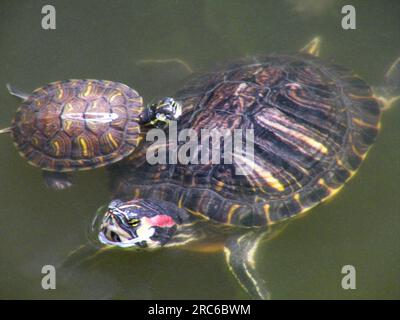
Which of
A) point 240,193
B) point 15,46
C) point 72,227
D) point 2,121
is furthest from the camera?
point 15,46

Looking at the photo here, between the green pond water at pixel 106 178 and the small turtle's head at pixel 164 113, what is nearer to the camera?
the green pond water at pixel 106 178

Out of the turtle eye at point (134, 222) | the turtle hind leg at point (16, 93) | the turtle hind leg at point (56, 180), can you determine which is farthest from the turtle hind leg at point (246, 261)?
the turtle hind leg at point (16, 93)

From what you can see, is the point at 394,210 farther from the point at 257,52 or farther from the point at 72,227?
the point at 72,227

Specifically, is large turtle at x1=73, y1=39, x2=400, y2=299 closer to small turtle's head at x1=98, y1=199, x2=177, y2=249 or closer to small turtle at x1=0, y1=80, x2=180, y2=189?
small turtle's head at x1=98, y1=199, x2=177, y2=249

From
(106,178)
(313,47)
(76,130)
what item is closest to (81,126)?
(76,130)

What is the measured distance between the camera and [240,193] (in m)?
3.12

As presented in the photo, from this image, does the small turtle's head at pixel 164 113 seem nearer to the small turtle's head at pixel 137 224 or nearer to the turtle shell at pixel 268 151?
the turtle shell at pixel 268 151

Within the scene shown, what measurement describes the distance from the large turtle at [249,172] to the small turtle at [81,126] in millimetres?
201

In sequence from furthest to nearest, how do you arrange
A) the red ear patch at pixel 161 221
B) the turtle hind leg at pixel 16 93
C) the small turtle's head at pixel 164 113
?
the turtle hind leg at pixel 16 93
the small turtle's head at pixel 164 113
the red ear patch at pixel 161 221

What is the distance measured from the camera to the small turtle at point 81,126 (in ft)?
11.5

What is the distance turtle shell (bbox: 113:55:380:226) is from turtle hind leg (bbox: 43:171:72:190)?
1.89 ft

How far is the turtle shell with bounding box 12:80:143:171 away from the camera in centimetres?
351

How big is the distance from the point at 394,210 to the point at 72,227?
8.45ft

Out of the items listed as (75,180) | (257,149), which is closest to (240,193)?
(257,149)
